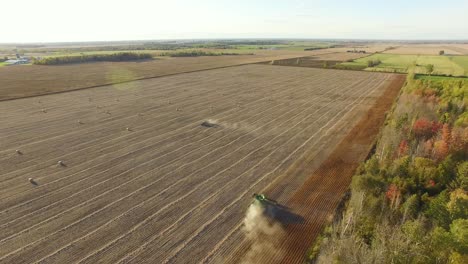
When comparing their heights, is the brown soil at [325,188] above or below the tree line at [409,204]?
below

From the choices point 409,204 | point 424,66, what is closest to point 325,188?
point 409,204

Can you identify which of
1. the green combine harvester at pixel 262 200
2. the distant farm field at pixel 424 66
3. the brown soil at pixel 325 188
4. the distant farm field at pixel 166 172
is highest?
the distant farm field at pixel 424 66

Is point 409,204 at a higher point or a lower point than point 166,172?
higher

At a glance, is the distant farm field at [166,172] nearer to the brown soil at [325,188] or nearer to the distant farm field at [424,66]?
the brown soil at [325,188]

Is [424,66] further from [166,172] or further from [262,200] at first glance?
[166,172]

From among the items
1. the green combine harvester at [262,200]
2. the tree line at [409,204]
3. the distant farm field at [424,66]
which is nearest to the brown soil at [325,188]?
the tree line at [409,204]

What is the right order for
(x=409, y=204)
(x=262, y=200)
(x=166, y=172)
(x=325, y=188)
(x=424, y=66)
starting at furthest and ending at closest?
(x=424, y=66)
(x=166, y=172)
(x=325, y=188)
(x=262, y=200)
(x=409, y=204)

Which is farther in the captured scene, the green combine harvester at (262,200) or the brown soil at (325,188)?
the green combine harvester at (262,200)

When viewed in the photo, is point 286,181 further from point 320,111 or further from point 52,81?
point 52,81

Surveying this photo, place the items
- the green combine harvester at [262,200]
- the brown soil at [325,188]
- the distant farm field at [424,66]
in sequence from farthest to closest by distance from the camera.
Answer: the distant farm field at [424,66]
the green combine harvester at [262,200]
the brown soil at [325,188]
